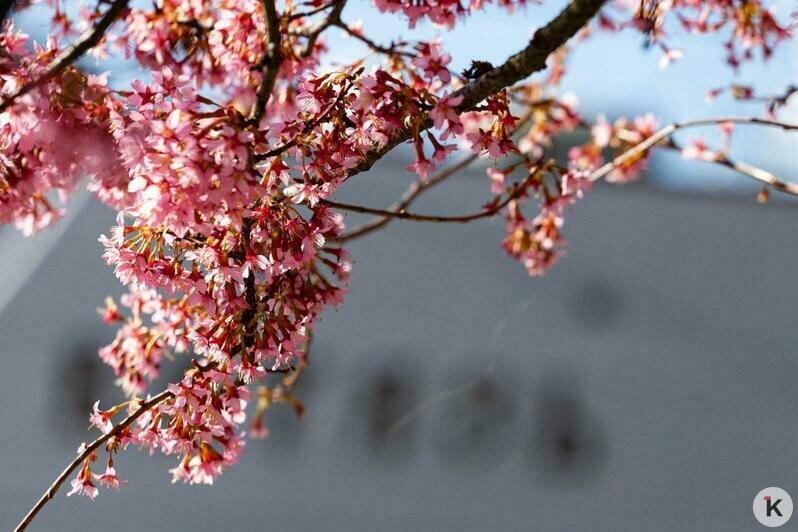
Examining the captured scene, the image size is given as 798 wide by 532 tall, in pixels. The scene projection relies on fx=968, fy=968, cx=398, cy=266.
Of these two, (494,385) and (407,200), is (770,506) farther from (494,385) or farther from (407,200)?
A: (407,200)

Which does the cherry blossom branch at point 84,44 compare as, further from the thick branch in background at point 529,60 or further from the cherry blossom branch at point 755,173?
the cherry blossom branch at point 755,173

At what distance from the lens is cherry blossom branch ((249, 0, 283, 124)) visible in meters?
0.83

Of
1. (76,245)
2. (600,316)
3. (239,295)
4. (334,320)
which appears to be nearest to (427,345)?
(334,320)

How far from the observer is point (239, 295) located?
38.8 inches

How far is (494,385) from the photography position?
4.96m

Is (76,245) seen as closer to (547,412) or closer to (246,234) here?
(547,412)

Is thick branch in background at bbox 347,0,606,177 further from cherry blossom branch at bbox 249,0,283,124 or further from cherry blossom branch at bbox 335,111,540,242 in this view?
cherry blossom branch at bbox 335,111,540,242

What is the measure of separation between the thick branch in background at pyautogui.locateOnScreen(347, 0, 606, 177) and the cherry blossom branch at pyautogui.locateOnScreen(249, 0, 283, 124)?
0.13m

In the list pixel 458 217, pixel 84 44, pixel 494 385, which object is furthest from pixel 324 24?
pixel 494 385

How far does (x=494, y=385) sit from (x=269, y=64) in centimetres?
424

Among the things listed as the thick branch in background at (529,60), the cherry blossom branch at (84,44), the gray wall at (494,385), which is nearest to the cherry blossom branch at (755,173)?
the thick branch in background at (529,60)

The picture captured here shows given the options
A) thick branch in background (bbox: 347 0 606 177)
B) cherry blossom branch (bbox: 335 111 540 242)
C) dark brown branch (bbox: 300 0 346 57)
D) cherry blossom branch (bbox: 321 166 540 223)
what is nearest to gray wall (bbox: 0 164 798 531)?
cherry blossom branch (bbox: 335 111 540 242)

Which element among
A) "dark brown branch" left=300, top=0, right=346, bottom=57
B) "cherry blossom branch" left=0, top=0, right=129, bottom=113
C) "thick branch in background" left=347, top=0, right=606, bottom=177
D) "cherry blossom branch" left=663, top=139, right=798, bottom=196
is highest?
"cherry blossom branch" left=663, top=139, right=798, bottom=196

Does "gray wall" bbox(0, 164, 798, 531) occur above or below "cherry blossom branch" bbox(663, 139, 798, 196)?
above
